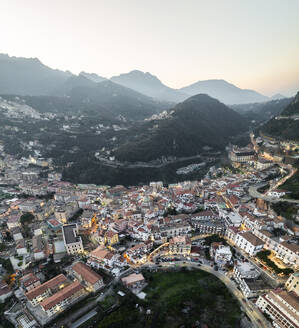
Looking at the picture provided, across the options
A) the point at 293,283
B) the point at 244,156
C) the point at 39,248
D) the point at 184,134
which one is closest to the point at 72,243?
the point at 39,248

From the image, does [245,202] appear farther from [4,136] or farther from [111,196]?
[4,136]

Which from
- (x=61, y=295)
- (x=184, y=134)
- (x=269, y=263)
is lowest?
(x=61, y=295)

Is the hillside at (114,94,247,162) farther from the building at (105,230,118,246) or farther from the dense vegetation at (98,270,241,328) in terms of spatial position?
the dense vegetation at (98,270,241,328)

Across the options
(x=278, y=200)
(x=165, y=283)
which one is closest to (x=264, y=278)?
(x=165, y=283)

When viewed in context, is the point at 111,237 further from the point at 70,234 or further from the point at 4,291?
the point at 4,291

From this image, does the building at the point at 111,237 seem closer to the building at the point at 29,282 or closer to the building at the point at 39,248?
the building at the point at 39,248

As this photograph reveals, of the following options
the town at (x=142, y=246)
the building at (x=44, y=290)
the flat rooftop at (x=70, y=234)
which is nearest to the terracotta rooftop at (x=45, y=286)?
the building at (x=44, y=290)
